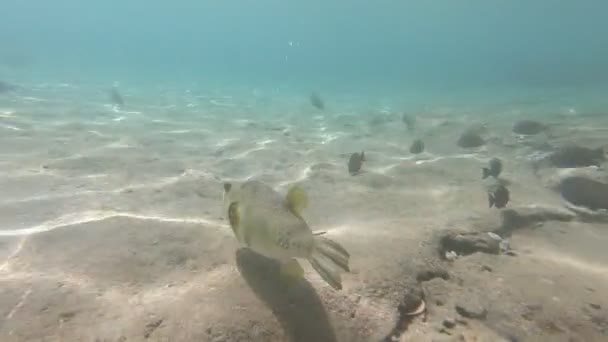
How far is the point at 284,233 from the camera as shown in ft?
6.64

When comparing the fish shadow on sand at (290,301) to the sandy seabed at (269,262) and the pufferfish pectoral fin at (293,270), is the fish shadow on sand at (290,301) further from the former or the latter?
the pufferfish pectoral fin at (293,270)

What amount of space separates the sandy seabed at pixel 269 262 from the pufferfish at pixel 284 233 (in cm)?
37

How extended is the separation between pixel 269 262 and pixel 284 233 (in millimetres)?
658

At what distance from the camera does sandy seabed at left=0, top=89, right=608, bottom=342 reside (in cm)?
215

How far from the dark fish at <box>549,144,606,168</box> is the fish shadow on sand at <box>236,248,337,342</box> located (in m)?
6.15

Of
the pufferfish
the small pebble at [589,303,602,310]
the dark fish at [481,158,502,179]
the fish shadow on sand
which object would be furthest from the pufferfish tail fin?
the dark fish at [481,158,502,179]

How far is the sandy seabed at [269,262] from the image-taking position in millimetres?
2146

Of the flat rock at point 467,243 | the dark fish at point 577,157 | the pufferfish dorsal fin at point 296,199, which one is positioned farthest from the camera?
the dark fish at point 577,157

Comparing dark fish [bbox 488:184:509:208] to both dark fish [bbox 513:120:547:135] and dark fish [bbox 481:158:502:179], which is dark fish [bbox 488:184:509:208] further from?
dark fish [bbox 513:120:547:135]

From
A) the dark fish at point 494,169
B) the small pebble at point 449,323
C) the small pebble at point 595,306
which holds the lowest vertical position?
the dark fish at point 494,169

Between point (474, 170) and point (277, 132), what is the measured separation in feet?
18.9

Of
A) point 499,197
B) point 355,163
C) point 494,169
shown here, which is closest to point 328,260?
point 499,197

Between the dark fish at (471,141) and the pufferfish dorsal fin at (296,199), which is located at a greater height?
Result: the pufferfish dorsal fin at (296,199)

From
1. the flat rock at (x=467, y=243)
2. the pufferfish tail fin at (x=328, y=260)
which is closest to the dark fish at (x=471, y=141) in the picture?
the flat rock at (x=467, y=243)
